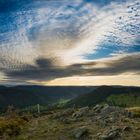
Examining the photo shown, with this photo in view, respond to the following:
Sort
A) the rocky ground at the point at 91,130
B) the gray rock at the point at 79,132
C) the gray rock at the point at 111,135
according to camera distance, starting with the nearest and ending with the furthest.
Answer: the gray rock at the point at 111,135, the rocky ground at the point at 91,130, the gray rock at the point at 79,132

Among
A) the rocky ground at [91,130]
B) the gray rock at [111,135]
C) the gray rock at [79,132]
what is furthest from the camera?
the gray rock at [79,132]

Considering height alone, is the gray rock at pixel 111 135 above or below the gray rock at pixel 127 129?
below

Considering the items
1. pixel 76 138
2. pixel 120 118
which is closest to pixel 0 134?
pixel 76 138

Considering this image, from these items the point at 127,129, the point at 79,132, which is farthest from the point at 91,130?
the point at 127,129

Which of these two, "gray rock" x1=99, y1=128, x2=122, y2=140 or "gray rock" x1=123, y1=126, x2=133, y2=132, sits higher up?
"gray rock" x1=123, y1=126, x2=133, y2=132

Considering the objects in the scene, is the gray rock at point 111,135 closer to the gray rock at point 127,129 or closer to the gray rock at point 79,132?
the gray rock at point 127,129

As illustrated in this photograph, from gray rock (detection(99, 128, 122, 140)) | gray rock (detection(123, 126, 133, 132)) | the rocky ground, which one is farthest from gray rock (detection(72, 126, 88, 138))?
gray rock (detection(123, 126, 133, 132))

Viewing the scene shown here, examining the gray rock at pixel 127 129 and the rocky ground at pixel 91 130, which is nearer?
the rocky ground at pixel 91 130

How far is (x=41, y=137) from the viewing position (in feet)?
109

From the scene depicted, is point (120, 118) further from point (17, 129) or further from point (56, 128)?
point (17, 129)

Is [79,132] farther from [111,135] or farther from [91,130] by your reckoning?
[111,135]

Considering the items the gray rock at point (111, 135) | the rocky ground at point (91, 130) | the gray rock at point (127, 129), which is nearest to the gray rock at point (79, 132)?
the rocky ground at point (91, 130)

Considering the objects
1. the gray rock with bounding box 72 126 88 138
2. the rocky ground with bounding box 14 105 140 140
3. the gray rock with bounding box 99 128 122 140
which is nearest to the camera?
the gray rock with bounding box 99 128 122 140

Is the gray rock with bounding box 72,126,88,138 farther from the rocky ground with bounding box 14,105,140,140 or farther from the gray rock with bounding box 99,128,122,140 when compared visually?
the gray rock with bounding box 99,128,122,140
